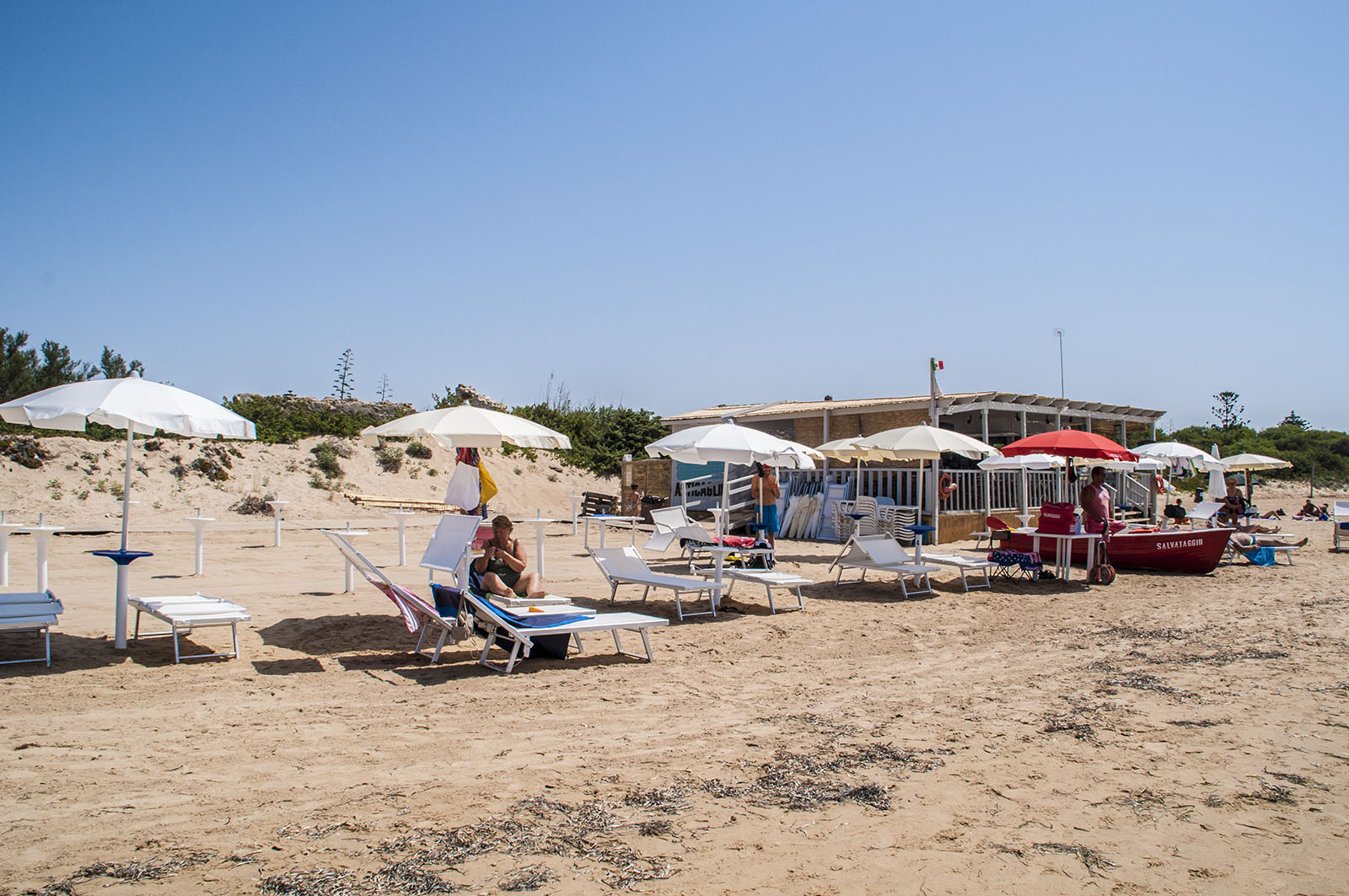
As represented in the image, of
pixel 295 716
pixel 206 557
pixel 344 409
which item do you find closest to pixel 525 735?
pixel 295 716

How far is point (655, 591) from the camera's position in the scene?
10.0 metres

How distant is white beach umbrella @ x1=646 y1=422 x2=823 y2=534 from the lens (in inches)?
378

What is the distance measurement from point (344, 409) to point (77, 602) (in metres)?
22.7

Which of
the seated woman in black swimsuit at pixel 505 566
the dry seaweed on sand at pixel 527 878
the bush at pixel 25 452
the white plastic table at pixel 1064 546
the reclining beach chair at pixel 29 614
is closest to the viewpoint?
the dry seaweed on sand at pixel 527 878

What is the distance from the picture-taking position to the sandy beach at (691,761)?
3039 mm

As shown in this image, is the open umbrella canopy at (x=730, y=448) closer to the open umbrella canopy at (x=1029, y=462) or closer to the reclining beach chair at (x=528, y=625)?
the reclining beach chair at (x=528, y=625)

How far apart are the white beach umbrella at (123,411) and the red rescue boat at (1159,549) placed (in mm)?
10389

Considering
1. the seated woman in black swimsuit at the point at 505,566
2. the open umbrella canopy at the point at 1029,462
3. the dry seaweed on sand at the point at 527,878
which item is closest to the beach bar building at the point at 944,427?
the open umbrella canopy at the point at 1029,462

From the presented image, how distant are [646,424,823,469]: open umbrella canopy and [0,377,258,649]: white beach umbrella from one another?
4.82 meters

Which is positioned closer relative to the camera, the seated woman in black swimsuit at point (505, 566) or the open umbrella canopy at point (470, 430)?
the seated woman in black swimsuit at point (505, 566)

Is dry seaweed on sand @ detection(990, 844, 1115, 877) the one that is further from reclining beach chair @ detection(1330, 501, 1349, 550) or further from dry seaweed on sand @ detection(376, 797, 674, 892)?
reclining beach chair @ detection(1330, 501, 1349, 550)

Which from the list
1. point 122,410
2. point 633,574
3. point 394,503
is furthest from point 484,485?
point 394,503

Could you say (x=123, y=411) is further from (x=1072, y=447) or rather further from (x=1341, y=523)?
(x=1341, y=523)

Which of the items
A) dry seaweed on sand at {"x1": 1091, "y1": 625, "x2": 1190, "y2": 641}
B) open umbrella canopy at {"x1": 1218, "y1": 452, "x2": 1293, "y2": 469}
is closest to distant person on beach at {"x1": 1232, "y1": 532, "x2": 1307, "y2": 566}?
open umbrella canopy at {"x1": 1218, "y1": 452, "x2": 1293, "y2": 469}
